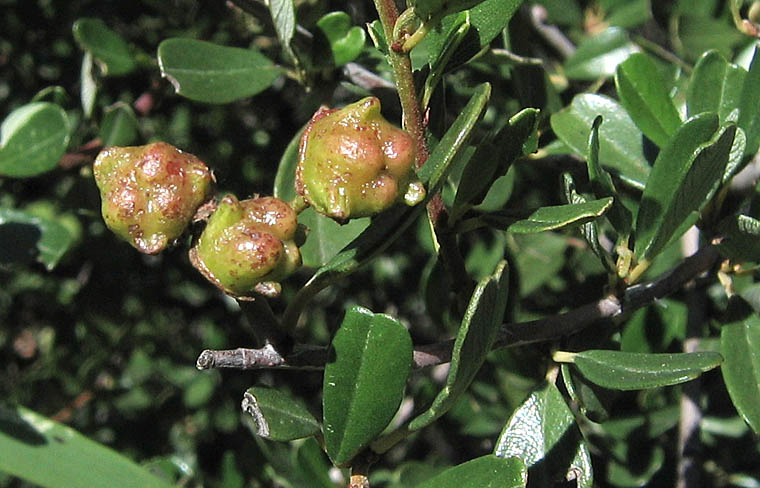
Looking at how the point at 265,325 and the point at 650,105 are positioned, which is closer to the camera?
the point at 265,325

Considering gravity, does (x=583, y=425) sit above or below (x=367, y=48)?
below

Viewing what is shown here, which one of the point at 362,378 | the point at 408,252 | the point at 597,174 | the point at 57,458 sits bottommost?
the point at 408,252

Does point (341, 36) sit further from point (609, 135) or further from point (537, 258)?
point (537, 258)

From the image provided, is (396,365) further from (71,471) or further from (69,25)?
(69,25)

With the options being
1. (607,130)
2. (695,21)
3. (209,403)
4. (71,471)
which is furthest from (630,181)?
(209,403)

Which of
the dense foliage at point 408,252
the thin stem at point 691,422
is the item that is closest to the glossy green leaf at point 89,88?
the dense foliage at point 408,252

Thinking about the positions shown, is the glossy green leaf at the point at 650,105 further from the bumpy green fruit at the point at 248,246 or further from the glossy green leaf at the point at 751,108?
the bumpy green fruit at the point at 248,246

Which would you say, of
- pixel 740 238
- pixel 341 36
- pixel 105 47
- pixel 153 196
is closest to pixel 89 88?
pixel 105 47
